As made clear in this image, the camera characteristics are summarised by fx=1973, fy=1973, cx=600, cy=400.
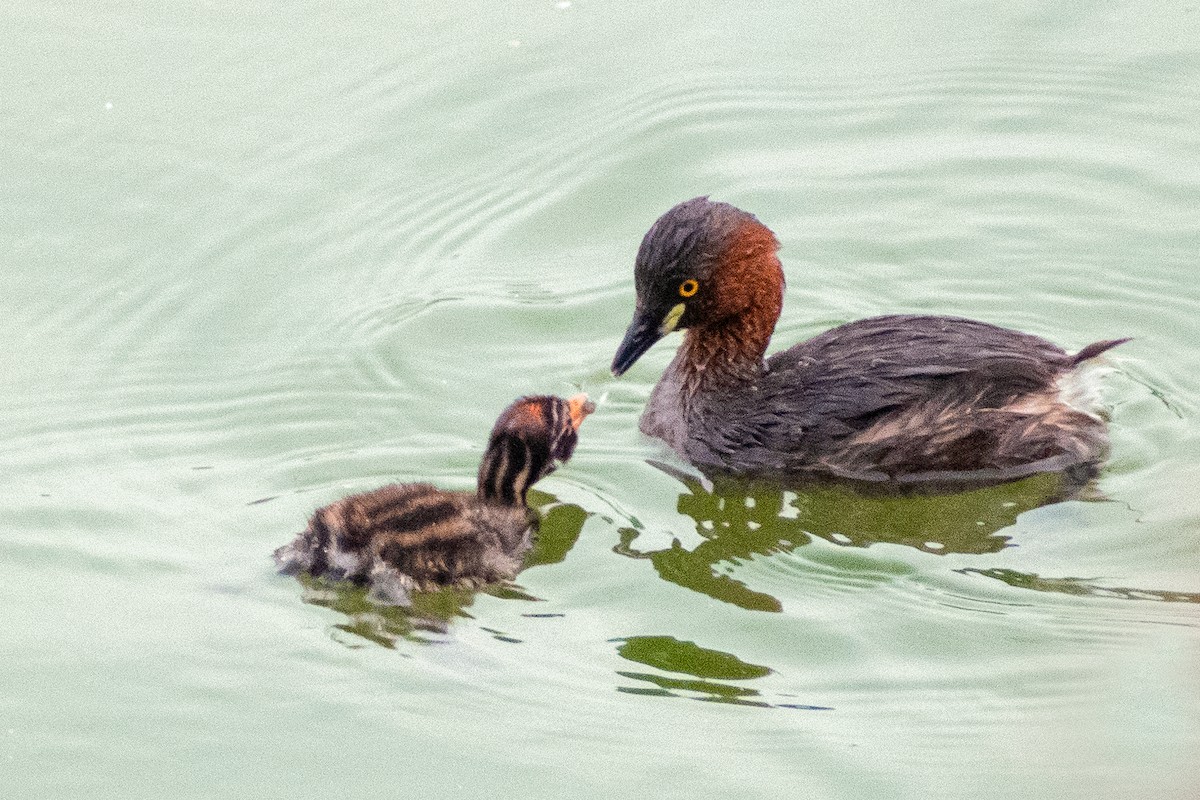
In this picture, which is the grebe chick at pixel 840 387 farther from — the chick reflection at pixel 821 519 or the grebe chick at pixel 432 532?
the grebe chick at pixel 432 532

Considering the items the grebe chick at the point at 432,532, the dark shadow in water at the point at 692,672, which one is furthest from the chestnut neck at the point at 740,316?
the dark shadow in water at the point at 692,672

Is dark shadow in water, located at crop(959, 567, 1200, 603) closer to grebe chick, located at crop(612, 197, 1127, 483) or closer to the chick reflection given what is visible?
the chick reflection

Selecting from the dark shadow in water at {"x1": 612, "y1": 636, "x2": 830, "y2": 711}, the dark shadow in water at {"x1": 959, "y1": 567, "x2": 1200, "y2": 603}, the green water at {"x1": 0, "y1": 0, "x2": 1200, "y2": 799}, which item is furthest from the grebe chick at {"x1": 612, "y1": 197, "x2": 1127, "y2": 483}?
the dark shadow in water at {"x1": 612, "y1": 636, "x2": 830, "y2": 711}

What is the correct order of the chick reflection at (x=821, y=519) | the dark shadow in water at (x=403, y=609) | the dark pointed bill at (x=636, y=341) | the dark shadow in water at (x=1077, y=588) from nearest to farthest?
the dark shadow in water at (x=403, y=609) → the dark shadow in water at (x=1077, y=588) → the chick reflection at (x=821, y=519) → the dark pointed bill at (x=636, y=341)

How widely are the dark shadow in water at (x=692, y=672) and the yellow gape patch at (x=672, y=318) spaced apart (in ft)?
5.89

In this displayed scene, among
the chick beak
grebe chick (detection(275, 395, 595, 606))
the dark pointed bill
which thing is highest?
the dark pointed bill

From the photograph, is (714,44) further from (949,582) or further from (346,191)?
(949,582)

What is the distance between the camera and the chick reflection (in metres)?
6.99

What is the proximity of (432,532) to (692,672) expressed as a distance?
99 centimetres

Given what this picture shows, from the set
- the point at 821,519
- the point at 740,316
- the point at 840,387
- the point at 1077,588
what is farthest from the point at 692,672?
the point at 740,316

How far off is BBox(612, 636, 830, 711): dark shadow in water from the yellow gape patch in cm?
180

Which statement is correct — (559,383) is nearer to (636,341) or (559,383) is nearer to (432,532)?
(636,341)

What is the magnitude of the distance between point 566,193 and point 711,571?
2932 mm

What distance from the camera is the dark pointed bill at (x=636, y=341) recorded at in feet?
25.5
